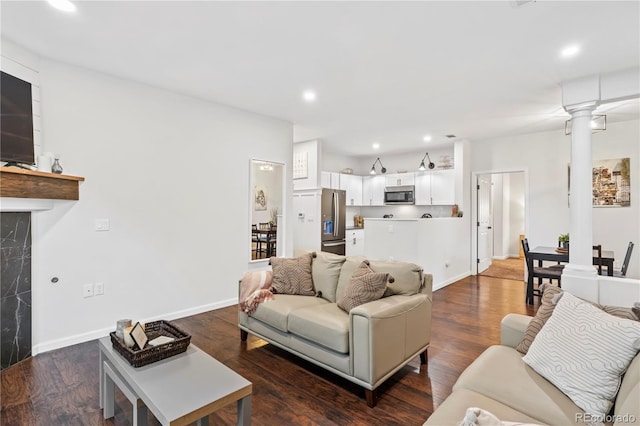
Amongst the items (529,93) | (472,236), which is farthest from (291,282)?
(472,236)

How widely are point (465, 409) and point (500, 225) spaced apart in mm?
8444

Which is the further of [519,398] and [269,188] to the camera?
[269,188]

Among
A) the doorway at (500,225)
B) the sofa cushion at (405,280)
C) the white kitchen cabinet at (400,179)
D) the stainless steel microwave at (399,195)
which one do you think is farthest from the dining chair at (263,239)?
the doorway at (500,225)

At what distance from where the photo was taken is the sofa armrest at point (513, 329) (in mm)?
1963

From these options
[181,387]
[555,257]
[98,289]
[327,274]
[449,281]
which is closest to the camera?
[181,387]

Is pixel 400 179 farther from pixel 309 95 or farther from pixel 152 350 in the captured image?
pixel 152 350

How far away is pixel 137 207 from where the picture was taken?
11.5ft

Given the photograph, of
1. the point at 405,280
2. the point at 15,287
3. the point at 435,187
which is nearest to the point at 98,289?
the point at 15,287

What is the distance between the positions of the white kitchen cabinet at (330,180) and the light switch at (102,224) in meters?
4.10

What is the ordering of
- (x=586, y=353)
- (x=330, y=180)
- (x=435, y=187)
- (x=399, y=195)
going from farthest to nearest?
(x=399, y=195) < (x=330, y=180) < (x=435, y=187) < (x=586, y=353)

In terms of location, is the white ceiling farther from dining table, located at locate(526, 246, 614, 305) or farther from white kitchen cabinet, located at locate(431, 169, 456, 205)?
white kitchen cabinet, located at locate(431, 169, 456, 205)

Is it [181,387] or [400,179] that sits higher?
[400,179]

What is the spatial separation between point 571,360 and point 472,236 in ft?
17.7

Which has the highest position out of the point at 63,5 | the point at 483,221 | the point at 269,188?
the point at 63,5
